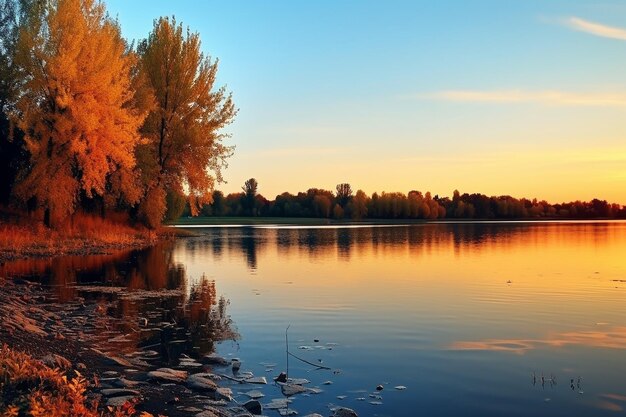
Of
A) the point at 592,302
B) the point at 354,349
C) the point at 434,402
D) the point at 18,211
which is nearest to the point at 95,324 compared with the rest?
the point at 354,349

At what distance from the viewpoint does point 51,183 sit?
121ft

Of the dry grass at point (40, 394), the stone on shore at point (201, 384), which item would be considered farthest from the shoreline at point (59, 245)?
the dry grass at point (40, 394)

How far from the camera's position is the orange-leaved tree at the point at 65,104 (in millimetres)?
36406

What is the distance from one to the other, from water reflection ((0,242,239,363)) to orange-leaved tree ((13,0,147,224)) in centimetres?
701

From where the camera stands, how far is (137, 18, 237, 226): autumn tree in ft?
165

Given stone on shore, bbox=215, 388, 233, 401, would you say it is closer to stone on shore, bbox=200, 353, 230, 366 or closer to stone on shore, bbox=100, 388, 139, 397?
stone on shore, bbox=100, 388, 139, 397

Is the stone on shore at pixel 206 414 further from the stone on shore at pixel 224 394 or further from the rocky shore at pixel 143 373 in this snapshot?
the stone on shore at pixel 224 394

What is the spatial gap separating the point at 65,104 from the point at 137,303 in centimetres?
2209

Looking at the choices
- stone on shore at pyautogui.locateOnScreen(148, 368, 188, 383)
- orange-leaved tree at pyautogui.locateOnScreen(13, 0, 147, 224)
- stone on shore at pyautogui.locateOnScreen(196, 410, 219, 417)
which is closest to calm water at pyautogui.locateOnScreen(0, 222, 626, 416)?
stone on shore at pyautogui.locateOnScreen(196, 410, 219, 417)

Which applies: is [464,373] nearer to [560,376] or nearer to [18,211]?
[560,376]

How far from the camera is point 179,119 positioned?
1991 inches

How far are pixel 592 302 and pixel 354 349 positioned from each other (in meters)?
10.9

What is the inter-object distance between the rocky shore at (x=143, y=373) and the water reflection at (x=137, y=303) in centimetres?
17

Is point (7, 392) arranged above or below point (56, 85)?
below
